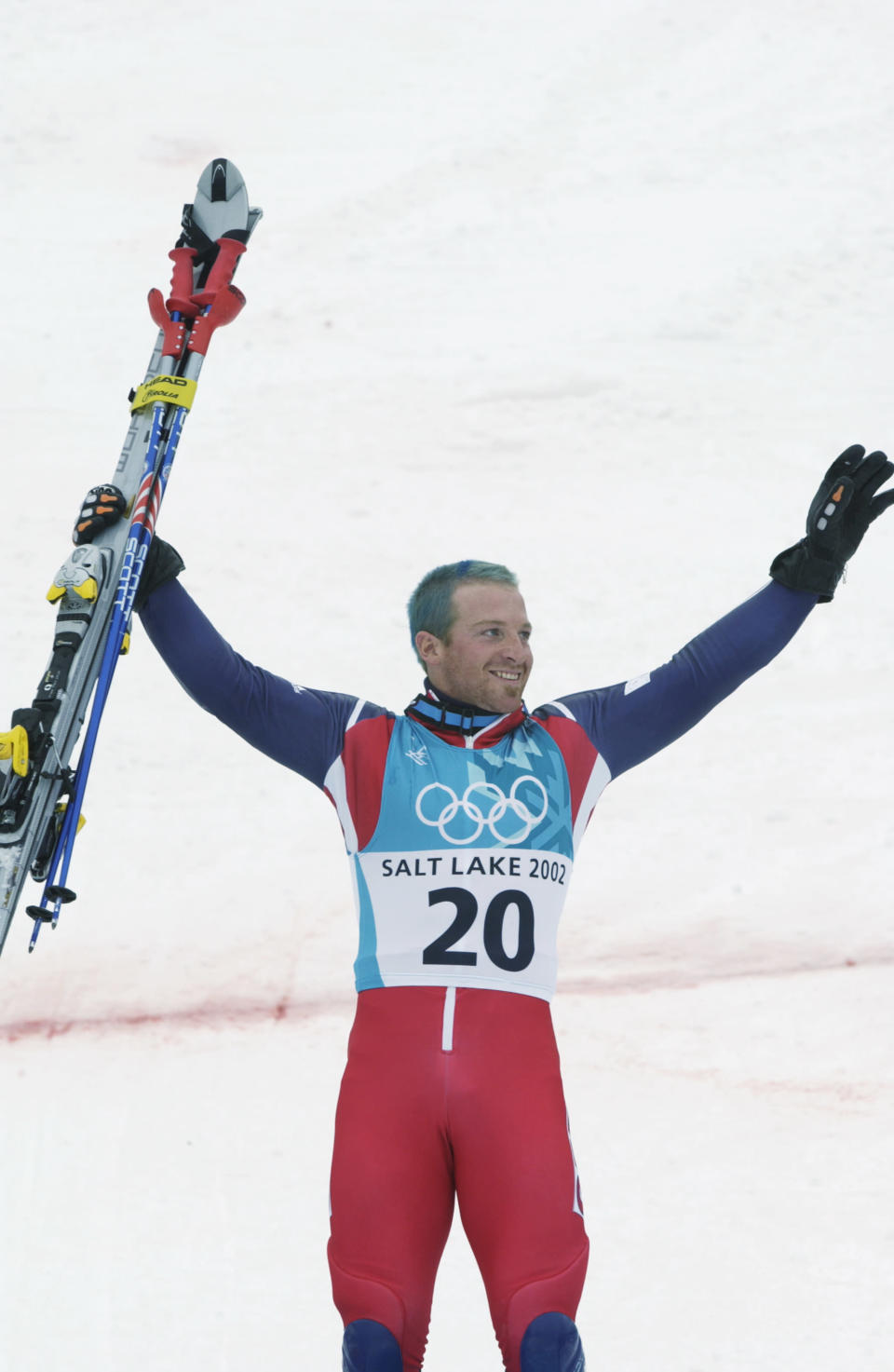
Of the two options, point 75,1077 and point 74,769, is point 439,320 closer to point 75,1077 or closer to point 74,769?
point 75,1077

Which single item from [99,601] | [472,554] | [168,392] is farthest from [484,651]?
[472,554]

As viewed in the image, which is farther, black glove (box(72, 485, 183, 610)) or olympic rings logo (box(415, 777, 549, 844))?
black glove (box(72, 485, 183, 610))

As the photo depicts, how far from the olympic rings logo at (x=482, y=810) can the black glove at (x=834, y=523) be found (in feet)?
1.89

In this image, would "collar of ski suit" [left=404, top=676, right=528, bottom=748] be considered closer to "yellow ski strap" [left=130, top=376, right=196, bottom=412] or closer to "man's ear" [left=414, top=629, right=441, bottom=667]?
"man's ear" [left=414, top=629, right=441, bottom=667]

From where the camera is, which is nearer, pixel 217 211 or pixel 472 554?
pixel 217 211

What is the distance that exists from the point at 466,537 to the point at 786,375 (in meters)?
1.73

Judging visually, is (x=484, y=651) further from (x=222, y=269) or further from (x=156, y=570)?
(x=222, y=269)

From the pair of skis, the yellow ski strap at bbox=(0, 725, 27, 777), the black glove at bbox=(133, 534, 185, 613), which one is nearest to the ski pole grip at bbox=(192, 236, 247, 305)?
the pair of skis

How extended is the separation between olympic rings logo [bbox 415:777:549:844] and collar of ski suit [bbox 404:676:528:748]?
10 cm

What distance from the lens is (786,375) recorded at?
662 centimetres

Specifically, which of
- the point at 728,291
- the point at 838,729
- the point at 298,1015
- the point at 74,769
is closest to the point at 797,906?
the point at 838,729

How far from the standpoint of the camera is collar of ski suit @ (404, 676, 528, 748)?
240 cm

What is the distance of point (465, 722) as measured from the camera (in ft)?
7.92

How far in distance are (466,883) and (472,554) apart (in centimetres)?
372
